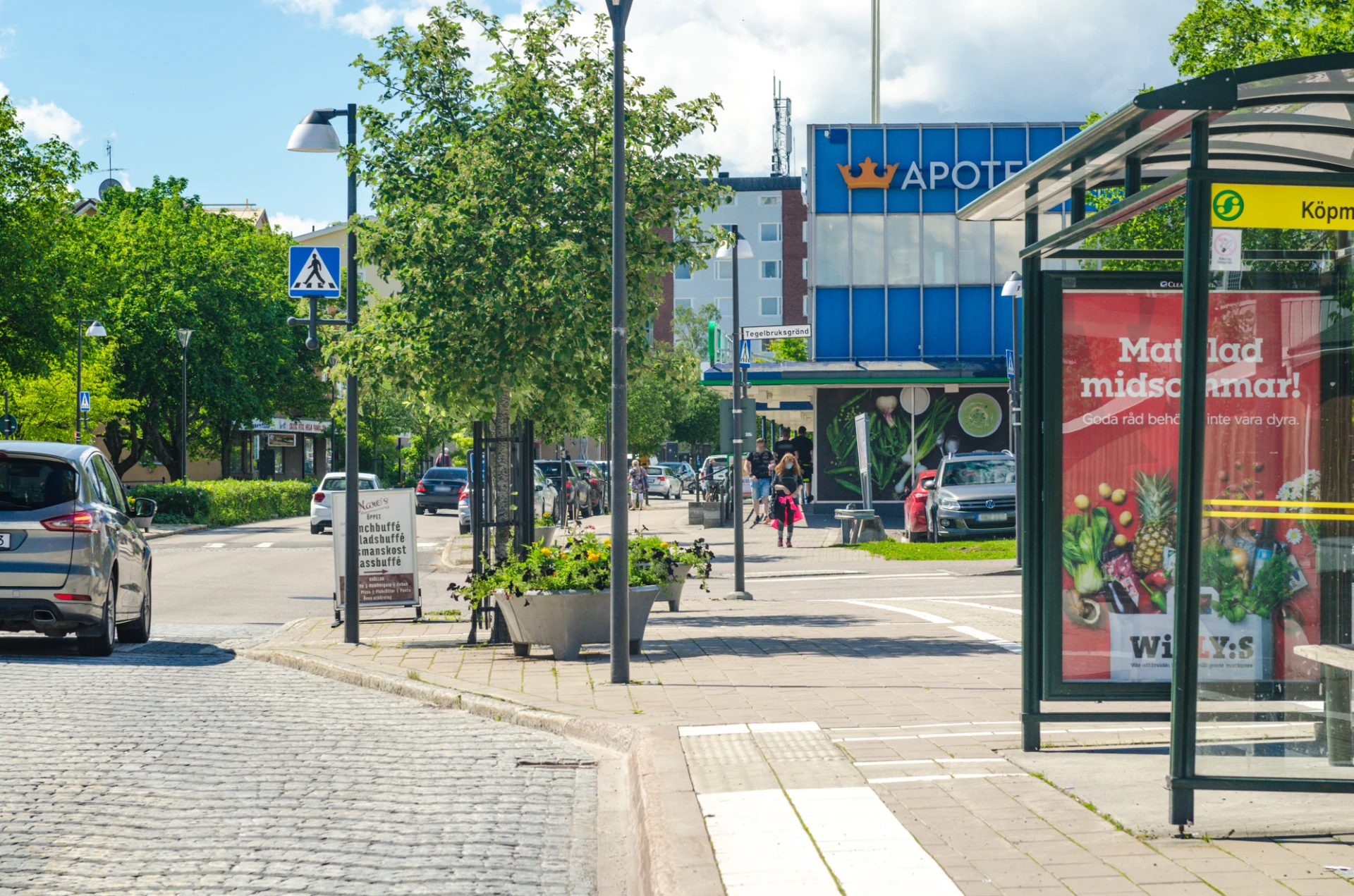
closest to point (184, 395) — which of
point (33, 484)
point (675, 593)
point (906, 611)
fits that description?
point (675, 593)

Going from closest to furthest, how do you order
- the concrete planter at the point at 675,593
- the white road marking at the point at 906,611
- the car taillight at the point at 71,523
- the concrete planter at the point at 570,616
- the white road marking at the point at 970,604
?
1. the concrete planter at the point at 570,616
2. the car taillight at the point at 71,523
3. the white road marking at the point at 906,611
4. the white road marking at the point at 970,604
5. the concrete planter at the point at 675,593

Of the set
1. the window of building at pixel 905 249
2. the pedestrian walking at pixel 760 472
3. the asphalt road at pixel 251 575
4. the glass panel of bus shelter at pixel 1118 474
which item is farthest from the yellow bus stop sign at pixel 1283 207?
the window of building at pixel 905 249

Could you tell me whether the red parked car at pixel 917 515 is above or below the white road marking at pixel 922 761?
above

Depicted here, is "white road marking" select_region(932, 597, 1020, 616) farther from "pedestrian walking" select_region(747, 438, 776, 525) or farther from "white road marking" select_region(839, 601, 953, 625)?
"pedestrian walking" select_region(747, 438, 776, 525)

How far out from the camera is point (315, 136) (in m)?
13.4

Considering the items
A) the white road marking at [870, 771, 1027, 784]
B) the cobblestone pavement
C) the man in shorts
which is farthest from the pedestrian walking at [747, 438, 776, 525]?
the white road marking at [870, 771, 1027, 784]

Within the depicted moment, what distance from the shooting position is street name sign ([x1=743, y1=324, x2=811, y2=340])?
1847cm

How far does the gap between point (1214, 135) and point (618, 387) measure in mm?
4747

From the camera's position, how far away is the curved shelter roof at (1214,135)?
201 inches

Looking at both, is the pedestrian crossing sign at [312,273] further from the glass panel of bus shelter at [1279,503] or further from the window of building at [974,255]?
the window of building at [974,255]

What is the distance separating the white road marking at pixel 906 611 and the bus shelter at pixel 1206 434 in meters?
7.01

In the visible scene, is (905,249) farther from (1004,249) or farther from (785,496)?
(785,496)

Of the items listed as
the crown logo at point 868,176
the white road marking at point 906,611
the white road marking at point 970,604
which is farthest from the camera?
the crown logo at point 868,176

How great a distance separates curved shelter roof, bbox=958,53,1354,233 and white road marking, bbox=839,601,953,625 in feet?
24.2
